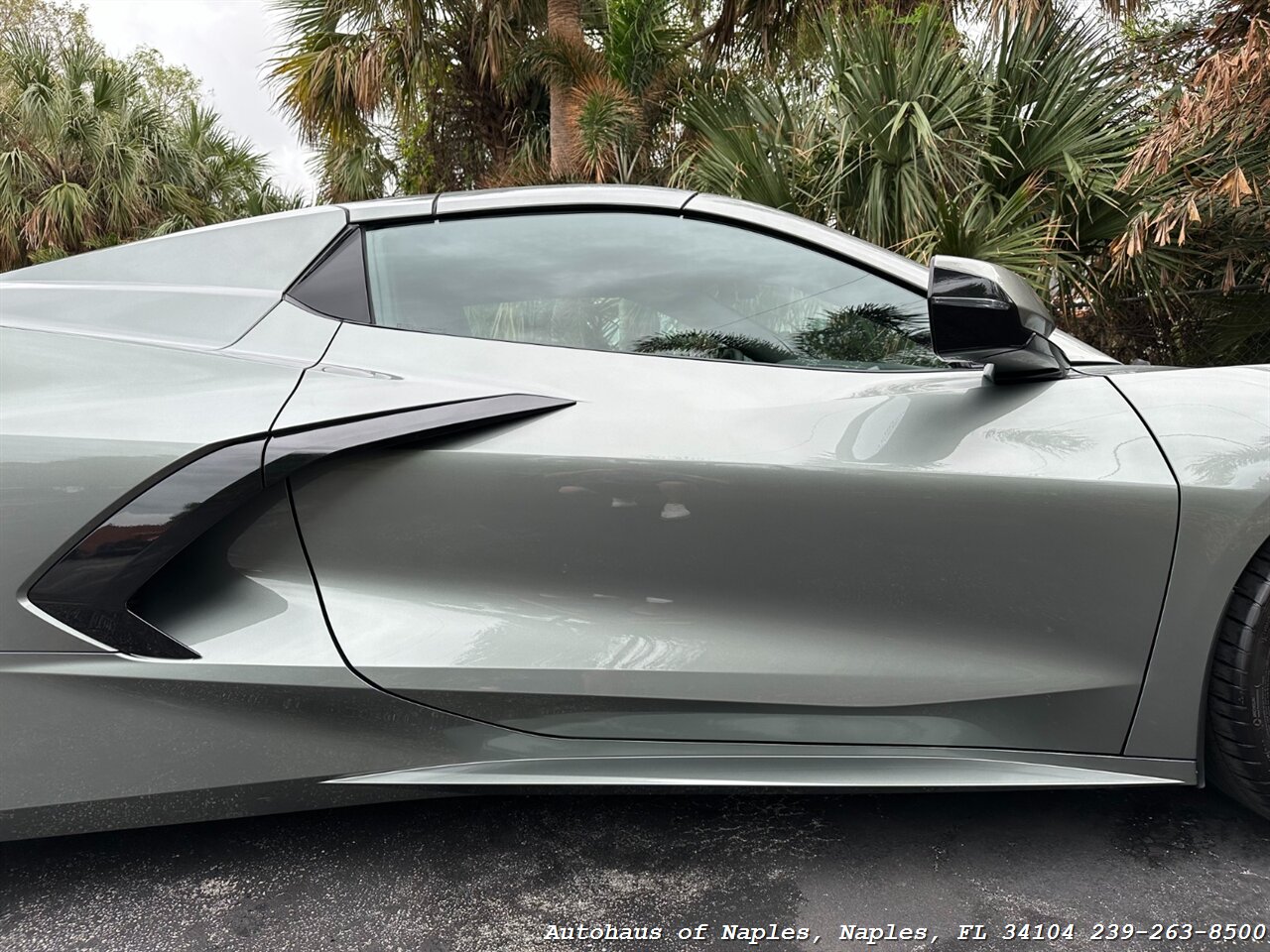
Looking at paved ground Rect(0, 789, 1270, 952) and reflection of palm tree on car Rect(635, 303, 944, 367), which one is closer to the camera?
paved ground Rect(0, 789, 1270, 952)

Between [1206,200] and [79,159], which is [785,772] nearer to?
[1206,200]

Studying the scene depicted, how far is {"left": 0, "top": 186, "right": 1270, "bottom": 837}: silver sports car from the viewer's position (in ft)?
4.25

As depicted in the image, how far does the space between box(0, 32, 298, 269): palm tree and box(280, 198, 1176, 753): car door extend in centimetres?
1060

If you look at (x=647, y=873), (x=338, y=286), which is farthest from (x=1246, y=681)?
(x=338, y=286)

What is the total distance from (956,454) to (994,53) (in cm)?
353

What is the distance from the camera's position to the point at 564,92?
7.06 m

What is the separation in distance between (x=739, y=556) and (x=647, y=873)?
0.58 meters

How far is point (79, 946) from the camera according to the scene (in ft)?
4.39

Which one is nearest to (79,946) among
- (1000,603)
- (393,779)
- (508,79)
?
(393,779)

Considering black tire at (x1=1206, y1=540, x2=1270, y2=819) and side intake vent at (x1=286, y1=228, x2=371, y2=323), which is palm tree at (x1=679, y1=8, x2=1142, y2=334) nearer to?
black tire at (x1=1206, y1=540, x2=1270, y2=819)

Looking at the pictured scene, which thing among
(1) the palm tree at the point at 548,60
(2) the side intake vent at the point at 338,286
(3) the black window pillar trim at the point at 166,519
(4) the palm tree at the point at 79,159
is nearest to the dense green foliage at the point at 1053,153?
(1) the palm tree at the point at 548,60

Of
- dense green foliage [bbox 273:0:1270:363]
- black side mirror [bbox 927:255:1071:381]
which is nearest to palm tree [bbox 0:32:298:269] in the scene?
dense green foliage [bbox 273:0:1270:363]

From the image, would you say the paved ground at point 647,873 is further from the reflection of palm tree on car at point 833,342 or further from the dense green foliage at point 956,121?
the dense green foliage at point 956,121

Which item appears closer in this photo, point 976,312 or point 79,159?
point 976,312
